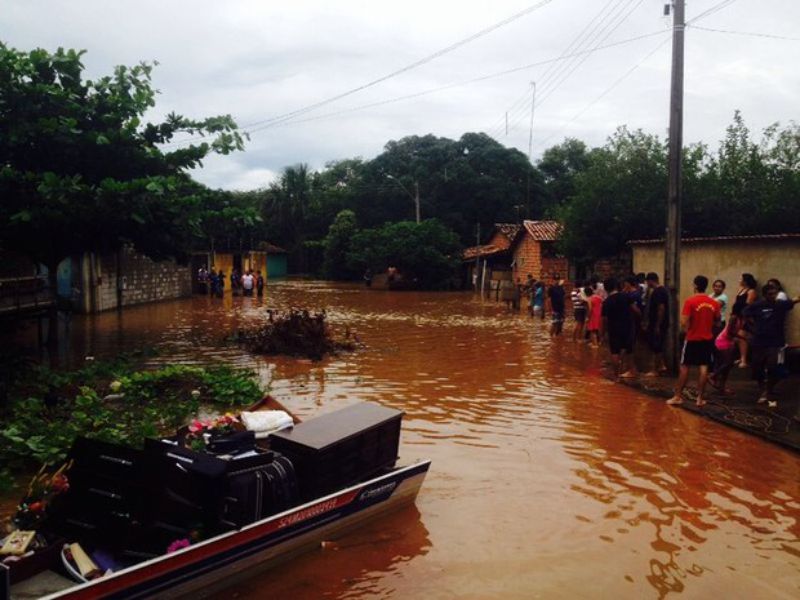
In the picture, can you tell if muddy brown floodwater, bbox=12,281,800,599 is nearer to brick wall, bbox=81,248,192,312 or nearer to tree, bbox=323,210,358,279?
brick wall, bbox=81,248,192,312

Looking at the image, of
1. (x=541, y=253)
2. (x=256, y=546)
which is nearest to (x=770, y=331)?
(x=256, y=546)

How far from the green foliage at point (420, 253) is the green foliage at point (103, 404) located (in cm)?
3339

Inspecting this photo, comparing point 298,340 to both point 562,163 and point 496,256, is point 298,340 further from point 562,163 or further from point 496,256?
point 562,163

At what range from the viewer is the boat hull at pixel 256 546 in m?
4.25

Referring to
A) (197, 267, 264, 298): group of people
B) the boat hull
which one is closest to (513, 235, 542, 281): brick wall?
(197, 267, 264, 298): group of people

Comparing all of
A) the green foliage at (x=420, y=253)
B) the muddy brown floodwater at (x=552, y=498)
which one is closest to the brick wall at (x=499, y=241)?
the green foliage at (x=420, y=253)

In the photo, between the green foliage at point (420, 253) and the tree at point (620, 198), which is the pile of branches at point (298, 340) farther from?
the green foliage at point (420, 253)

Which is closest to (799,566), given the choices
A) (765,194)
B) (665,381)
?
(665,381)

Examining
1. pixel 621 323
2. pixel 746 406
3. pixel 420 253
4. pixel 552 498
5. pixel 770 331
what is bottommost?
pixel 552 498

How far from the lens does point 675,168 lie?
42.1 ft

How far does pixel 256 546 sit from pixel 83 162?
1349 cm

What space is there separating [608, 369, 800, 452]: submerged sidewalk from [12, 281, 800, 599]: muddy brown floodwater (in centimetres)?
29

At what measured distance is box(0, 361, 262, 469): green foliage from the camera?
789cm

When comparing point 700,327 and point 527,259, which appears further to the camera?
point 527,259
